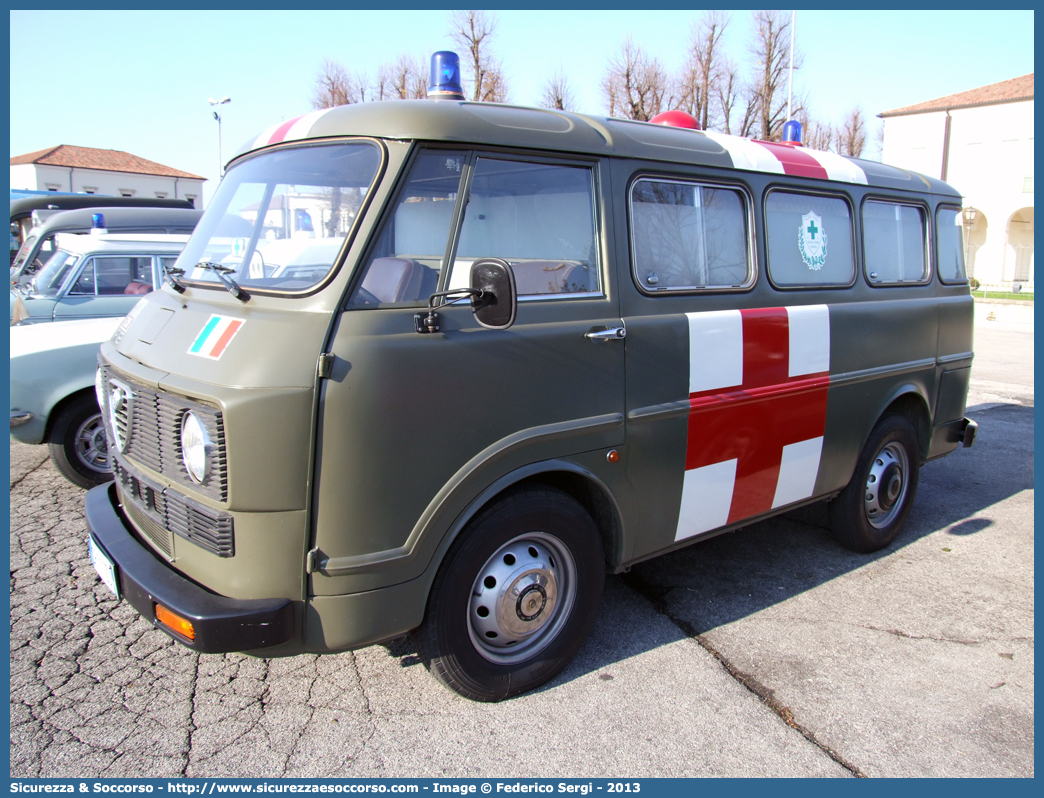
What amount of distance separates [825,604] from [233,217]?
3609 mm

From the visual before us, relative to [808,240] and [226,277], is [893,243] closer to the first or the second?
[808,240]

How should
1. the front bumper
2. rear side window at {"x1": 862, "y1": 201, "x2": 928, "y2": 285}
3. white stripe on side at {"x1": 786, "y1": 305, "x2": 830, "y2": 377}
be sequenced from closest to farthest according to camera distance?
the front bumper < white stripe on side at {"x1": 786, "y1": 305, "x2": 830, "y2": 377} < rear side window at {"x1": 862, "y1": 201, "x2": 928, "y2": 285}

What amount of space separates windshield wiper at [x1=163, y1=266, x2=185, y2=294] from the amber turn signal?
4.49 ft

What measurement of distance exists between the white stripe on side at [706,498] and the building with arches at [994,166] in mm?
41267

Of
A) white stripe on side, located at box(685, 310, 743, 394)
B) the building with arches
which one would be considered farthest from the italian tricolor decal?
the building with arches

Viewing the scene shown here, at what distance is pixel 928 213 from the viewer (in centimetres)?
514

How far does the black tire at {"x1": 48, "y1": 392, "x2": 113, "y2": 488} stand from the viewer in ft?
18.1

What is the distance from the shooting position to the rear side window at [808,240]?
13.2ft

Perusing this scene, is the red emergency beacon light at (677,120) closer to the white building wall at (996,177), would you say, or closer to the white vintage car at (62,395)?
the white vintage car at (62,395)

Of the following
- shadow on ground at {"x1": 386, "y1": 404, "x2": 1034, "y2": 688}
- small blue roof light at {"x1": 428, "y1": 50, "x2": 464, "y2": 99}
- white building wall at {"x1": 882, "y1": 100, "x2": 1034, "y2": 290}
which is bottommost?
shadow on ground at {"x1": 386, "y1": 404, "x2": 1034, "y2": 688}

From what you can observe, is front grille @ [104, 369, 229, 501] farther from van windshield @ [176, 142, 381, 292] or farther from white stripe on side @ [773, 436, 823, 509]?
white stripe on side @ [773, 436, 823, 509]

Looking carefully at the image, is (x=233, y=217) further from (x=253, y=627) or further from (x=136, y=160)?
(x=136, y=160)

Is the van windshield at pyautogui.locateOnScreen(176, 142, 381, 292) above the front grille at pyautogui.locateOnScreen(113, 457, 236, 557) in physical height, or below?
above

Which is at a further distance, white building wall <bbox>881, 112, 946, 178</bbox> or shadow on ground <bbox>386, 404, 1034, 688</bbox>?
white building wall <bbox>881, 112, 946, 178</bbox>
